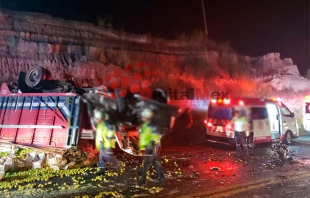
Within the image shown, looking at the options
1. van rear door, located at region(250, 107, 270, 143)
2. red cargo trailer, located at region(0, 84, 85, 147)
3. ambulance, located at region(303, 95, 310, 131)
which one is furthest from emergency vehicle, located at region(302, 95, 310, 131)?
red cargo trailer, located at region(0, 84, 85, 147)

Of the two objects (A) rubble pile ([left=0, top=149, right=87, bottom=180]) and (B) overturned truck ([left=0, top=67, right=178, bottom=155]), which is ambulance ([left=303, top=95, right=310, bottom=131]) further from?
(A) rubble pile ([left=0, top=149, right=87, bottom=180])

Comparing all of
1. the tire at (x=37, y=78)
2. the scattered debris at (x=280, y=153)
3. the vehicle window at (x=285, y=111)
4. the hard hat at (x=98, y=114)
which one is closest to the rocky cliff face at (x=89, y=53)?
the vehicle window at (x=285, y=111)

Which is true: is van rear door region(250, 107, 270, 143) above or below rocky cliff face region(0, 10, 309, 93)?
below

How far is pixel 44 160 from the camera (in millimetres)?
8445

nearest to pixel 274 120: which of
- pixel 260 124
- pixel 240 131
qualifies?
pixel 260 124

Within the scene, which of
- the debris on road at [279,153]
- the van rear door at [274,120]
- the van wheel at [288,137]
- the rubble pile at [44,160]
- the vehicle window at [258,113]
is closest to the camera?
the rubble pile at [44,160]

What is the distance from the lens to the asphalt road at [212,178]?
6352 mm

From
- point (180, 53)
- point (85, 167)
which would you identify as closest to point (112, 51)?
point (180, 53)

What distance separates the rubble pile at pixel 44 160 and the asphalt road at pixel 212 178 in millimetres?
913

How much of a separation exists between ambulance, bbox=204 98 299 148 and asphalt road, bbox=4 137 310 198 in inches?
37.9

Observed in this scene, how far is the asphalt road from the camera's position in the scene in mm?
6352

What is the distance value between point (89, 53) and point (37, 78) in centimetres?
1186

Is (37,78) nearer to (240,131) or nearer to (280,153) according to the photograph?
(240,131)

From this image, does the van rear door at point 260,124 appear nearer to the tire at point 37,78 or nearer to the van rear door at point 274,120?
the van rear door at point 274,120
